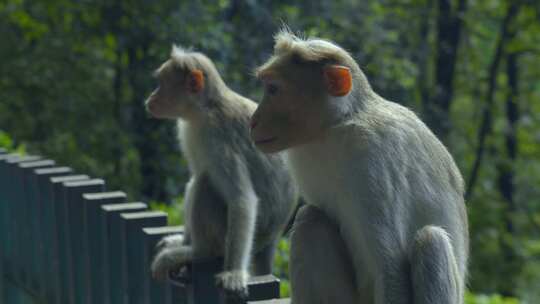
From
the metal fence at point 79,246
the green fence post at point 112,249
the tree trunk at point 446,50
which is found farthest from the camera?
the tree trunk at point 446,50

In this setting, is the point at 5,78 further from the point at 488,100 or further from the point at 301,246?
the point at 301,246

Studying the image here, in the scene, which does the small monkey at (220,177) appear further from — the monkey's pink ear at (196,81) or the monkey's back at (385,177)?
the monkey's back at (385,177)

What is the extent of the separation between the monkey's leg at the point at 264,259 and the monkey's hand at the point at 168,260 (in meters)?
0.54

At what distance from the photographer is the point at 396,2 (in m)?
13.4

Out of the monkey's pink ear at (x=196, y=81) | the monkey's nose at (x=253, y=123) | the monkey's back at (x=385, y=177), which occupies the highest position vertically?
the monkey's pink ear at (x=196, y=81)

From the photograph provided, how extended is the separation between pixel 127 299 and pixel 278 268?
2329mm

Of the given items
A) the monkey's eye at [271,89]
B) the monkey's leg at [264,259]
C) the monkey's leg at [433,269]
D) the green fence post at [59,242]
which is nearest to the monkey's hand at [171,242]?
the monkey's leg at [264,259]

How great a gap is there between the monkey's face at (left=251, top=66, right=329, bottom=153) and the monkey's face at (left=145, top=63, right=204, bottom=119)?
6.16 feet

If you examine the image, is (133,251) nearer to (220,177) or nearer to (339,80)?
(220,177)

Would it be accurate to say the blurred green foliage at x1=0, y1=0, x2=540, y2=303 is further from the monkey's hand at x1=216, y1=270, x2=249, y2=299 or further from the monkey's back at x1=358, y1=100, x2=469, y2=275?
the monkey's back at x1=358, y1=100, x2=469, y2=275

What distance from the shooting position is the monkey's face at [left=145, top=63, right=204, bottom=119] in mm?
5465

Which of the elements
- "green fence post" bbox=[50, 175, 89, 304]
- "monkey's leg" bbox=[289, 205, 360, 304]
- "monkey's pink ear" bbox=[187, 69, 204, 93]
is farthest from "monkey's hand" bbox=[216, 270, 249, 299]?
"monkey's pink ear" bbox=[187, 69, 204, 93]

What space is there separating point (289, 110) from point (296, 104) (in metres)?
0.04

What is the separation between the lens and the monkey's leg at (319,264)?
11.6 feet
